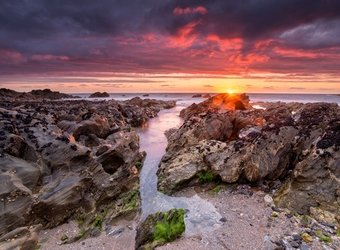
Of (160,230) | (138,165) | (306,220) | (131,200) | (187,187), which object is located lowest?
(131,200)

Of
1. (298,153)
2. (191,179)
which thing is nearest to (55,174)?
(191,179)

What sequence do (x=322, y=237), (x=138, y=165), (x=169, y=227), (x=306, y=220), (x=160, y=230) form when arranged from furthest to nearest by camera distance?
(x=138, y=165) < (x=306, y=220) < (x=169, y=227) < (x=160, y=230) < (x=322, y=237)

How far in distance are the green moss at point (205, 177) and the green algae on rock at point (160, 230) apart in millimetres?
4960

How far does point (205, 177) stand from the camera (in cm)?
1670

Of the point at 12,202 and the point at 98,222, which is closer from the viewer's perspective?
the point at 12,202

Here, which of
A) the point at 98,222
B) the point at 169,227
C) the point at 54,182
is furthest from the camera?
the point at 54,182

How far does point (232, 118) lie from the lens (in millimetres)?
27875

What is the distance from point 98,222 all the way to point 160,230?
4.33 m

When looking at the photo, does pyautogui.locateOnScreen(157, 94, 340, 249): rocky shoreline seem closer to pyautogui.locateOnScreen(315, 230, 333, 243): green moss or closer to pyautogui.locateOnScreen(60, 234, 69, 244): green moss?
pyautogui.locateOnScreen(315, 230, 333, 243): green moss

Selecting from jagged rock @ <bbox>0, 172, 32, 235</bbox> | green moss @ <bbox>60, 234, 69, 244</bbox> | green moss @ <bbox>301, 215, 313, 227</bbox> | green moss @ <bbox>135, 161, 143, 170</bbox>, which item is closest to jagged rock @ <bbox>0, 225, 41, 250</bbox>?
jagged rock @ <bbox>0, 172, 32, 235</bbox>

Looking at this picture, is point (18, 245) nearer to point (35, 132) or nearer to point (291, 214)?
point (35, 132)

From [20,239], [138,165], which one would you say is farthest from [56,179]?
[138,165]

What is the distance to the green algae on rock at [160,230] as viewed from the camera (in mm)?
10844

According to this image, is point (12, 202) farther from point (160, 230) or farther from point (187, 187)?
point (187, 187)
